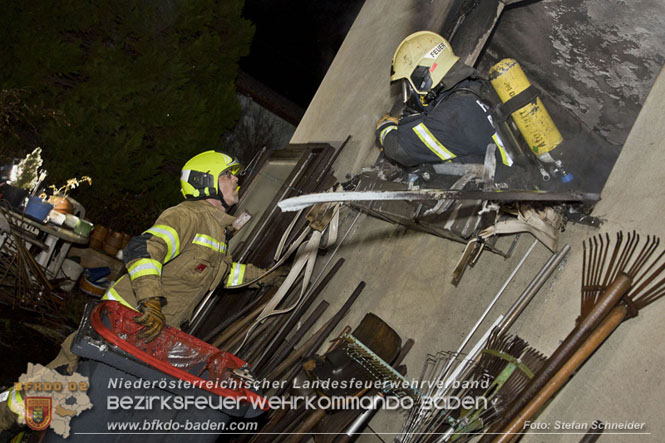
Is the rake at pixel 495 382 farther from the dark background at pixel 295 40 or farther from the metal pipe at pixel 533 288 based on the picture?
the dark background at pixel 295 40

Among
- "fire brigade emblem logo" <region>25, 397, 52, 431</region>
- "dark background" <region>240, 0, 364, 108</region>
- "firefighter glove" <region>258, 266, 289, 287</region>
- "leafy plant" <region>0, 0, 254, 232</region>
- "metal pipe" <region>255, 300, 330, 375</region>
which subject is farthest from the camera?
"dark background" <region>240, 0, 364, 108</region>

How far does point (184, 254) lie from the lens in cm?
400

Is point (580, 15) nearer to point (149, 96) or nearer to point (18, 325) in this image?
point (18, 325)

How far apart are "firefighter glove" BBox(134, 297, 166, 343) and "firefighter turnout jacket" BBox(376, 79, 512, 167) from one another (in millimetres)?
1946

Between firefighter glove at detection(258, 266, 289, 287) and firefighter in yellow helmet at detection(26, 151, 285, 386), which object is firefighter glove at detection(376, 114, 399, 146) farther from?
firefighter glove at detection(258, 266, 289, 287)

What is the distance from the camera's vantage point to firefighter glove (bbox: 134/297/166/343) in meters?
3.08

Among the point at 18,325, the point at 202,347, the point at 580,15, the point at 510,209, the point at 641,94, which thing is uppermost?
the point at 580,15

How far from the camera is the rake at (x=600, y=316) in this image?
236cm

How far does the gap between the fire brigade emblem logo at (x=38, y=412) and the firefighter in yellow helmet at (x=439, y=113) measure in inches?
109

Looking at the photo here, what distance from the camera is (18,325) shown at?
668 cm

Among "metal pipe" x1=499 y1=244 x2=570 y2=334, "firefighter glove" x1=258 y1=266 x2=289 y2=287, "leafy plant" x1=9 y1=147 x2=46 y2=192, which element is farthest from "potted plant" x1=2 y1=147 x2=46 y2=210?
"metal pipe" x1=499 y1=244 x2=570 y2=334

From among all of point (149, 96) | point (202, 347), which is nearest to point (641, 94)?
point (202, 347)

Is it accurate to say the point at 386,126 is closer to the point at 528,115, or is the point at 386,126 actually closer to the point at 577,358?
the point at 528,115

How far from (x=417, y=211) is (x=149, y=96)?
28.4ft
